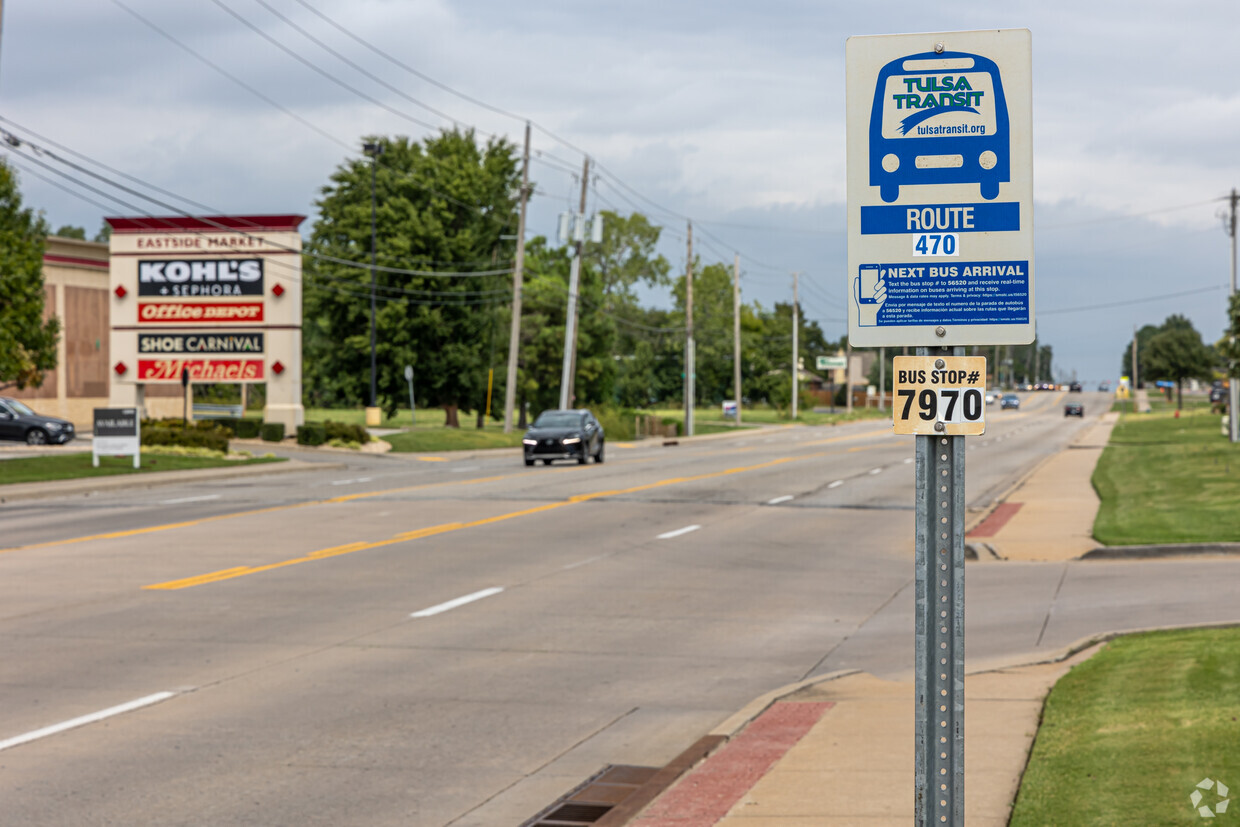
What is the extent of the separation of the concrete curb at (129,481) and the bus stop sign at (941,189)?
92.4ft

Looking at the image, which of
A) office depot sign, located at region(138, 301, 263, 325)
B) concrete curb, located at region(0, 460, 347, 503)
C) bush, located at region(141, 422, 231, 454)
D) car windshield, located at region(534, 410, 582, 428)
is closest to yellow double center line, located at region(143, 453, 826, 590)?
car windshield, located at region(534, 410, 582, 428)

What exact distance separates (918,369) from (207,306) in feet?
172

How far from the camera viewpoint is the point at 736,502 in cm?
2662

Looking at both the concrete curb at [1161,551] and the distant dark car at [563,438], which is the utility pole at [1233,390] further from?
the concrete curb at [1161,551]

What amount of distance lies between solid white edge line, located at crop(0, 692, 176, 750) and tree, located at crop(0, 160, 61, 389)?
103 ft

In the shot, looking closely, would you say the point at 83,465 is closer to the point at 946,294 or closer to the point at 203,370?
the point at 203,370

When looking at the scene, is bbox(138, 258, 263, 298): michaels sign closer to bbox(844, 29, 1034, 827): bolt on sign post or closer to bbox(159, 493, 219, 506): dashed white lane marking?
bbox(159, 493, 219, 506): dashed white lane marking

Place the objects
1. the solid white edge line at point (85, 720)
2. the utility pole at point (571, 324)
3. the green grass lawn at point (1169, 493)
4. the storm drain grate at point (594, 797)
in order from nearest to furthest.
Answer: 1. the storm drain grate at point (594, 797)
2. the solid white edge line at point (85, 720)
3. the green grass lawn at point (1169, 493)
4. the utility pole at point (571, 324)

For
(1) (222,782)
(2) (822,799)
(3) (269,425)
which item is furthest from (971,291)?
(3) (269,425)

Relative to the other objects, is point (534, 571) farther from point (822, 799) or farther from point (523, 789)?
point (822, 799)

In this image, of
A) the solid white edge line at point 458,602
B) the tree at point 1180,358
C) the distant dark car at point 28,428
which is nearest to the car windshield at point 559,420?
the distant dark car at point 28,428

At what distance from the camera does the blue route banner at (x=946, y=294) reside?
3799mm

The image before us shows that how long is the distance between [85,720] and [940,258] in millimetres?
7172

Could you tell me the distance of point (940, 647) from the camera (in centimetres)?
368
